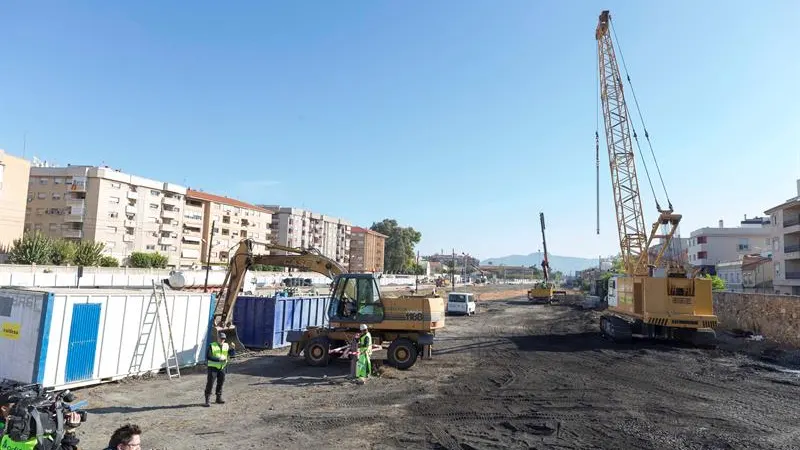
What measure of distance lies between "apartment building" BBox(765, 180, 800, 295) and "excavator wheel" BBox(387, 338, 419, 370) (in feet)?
143

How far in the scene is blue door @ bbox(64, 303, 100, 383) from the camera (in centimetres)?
1064

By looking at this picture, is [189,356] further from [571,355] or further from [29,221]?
[29,221]

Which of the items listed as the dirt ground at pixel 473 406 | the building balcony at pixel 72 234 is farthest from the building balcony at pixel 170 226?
the dirt ground at pixel 473 406

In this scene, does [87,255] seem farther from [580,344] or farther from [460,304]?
[580,344]

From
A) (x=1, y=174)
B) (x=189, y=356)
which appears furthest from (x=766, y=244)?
(x=1, y=174)

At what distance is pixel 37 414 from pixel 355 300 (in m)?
Answer: 10.6

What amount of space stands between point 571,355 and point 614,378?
453 cm

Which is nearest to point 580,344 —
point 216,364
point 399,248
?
point 216,364

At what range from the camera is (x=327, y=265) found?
16594 millimetres

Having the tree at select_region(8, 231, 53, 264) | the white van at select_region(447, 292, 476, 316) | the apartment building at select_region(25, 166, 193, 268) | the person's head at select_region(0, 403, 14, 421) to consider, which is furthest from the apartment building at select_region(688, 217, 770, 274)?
the person's head at select_region(0, 403, 14, 421)

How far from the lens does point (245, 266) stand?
53.1 feet

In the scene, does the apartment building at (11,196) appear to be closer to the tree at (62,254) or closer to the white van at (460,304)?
the tree at (62,254)

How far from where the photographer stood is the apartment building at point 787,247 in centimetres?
4269

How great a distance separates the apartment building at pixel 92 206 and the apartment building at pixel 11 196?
1082cm
